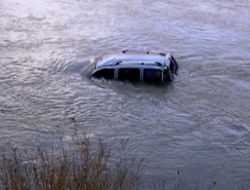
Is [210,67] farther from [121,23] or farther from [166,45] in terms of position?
[121,23]

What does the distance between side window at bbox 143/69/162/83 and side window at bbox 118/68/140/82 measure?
0.22 m

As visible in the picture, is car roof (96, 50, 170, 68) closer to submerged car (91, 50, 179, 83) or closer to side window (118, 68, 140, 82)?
submerged car (91, 50, 179, 83)

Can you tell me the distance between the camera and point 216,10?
95.5 feet

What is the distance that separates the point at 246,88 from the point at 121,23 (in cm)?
890

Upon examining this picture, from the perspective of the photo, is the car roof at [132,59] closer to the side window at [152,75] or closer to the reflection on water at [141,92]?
the side window at [152,75]

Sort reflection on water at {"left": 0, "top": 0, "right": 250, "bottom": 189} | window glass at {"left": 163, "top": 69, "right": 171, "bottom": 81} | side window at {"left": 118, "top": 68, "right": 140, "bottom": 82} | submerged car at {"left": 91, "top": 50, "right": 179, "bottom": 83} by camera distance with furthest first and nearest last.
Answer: window glass at {"left": 163, "top": 69, "right": 171, "bottom": 81}, side window at {"left": 118, "top": 68, "right": 140, "bottom": 82}, submerged car at {"left": 91, "top": 50, "right": 179, "bottom": 83}, reflection on water at {"left": 0, "top": 0, "right": 250, "bottom": 189}

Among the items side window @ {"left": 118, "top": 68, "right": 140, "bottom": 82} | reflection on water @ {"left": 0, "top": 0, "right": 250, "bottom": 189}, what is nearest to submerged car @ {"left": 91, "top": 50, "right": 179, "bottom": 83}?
side window @ {"left": 118, "top": 68, "right": 140, "bottom": 82}

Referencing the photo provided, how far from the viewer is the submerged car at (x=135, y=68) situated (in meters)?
15.9

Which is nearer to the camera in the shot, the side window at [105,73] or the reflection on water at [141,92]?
the reflection on water at [141,92]

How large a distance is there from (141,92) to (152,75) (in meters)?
0.62

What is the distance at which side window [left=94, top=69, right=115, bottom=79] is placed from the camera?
53.2 feet

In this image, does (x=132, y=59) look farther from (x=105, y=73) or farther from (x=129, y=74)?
(x=105, y=73)

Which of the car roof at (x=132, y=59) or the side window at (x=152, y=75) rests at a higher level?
the car roof at (x=132, y=59)

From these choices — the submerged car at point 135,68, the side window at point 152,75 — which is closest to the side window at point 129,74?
the submerged car at point 135,68
